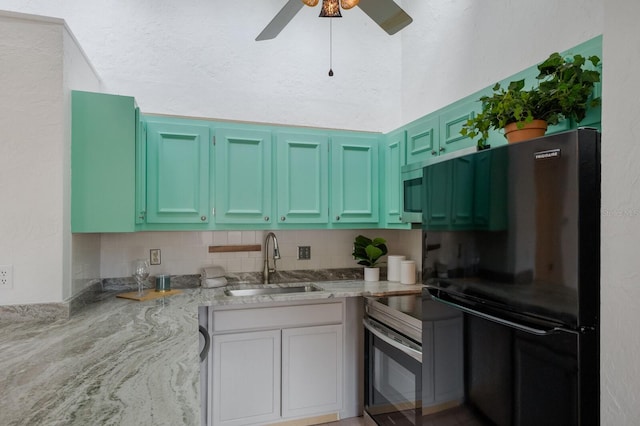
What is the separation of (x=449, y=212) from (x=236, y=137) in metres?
1.66

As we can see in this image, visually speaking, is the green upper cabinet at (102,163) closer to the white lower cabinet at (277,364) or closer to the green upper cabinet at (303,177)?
the white lower cabinet at (277,364)

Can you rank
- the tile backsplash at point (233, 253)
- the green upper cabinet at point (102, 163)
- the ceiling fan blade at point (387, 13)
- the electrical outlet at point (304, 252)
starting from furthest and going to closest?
the electrical outlet at point (304, 252), the tile backsplash at point (233, 253), the green upper cabinet at point (102, 163), the ceiling fan blade at point (387, 13)

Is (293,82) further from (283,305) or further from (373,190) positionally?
(283,305)

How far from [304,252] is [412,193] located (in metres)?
1.09

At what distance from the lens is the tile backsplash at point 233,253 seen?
2682 millimetres

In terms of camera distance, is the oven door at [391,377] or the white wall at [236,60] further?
the white wall at [236,60]

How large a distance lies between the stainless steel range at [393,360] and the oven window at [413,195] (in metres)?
0.59

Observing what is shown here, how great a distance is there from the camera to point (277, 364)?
2.51m

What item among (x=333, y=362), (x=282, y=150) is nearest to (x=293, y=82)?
(x=282, y=150)

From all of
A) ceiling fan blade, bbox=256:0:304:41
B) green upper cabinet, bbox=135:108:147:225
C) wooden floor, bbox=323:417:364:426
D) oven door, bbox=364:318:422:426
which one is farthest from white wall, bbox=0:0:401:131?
wooden floor, bbox=323:417:364:426

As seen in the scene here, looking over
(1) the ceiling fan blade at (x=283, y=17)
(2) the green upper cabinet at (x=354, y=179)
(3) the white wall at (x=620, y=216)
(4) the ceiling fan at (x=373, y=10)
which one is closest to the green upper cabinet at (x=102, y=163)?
(1) the ceiling fan blade at (x=283, y=17)

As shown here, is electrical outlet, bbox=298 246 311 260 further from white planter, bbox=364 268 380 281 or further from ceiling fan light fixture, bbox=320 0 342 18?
ceiling fan light fixture, bbox=320 0 342 18

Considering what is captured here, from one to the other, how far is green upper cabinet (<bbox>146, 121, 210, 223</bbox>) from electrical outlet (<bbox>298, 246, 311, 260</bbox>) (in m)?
0.83

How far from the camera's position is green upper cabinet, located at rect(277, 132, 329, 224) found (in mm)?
2736
